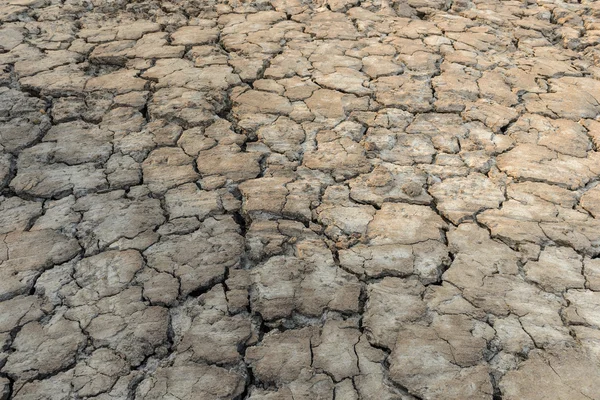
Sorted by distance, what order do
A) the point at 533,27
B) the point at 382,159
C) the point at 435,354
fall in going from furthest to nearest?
the point at 533,27
the point at 382,159
the point at 435,354

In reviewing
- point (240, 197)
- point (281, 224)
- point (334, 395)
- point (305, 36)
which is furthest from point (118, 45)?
point (334, 395)

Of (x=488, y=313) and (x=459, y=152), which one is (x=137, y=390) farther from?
(x=459, y=152)

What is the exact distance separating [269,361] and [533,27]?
3051 millimetres

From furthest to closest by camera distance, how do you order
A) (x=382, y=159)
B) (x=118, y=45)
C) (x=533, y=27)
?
1. (x=533, y=27)
2. (x=118, y=45)
3. (x=382, y=159)

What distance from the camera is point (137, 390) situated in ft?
5.10

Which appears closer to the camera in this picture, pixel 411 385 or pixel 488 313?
pixel 411 385

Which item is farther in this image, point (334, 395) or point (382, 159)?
point (382, 159)

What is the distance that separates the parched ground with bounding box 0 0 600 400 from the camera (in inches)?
64.5

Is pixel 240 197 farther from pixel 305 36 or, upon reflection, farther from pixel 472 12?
pixel 472 12

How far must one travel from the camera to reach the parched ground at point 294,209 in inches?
64.5

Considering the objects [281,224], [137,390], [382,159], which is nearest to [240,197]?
[281,224]

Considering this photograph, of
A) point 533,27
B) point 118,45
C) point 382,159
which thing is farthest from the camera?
point 533,27

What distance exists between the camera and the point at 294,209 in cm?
219

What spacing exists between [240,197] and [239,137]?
17.2 inches
